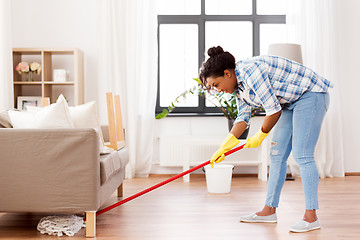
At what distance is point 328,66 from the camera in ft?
14.7

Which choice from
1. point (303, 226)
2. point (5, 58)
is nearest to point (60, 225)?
point (303, 226)

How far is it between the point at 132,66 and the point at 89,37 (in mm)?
602

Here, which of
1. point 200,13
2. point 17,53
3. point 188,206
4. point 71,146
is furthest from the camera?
point 200,13

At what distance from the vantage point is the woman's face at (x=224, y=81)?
7.29 feet

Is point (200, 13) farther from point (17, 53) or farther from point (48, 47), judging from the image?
point (17, 53)

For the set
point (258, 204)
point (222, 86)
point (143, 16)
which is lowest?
point (258, 204)

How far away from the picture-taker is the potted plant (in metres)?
4.39

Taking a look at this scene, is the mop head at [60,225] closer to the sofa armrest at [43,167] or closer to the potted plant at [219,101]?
the sofa armrest at [43,167]

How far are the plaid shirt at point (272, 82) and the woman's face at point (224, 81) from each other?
1.3 inches

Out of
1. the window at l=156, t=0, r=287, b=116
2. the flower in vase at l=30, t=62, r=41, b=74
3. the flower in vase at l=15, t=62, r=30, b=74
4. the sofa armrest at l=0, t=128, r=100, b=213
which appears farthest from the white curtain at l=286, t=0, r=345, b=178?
the sofa armrest at l=0, t=128, r=100, b=213

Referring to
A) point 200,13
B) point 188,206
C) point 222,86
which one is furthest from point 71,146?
point 200,13

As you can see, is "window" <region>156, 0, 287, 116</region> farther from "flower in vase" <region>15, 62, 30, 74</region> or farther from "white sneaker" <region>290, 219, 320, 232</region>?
"white sneaker" <region>290, 219, 320, 232</region>

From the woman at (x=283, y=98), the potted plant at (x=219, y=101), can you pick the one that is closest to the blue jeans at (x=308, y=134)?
the woman at (x=283, y=98)

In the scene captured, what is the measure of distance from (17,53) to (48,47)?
12.6 inches
